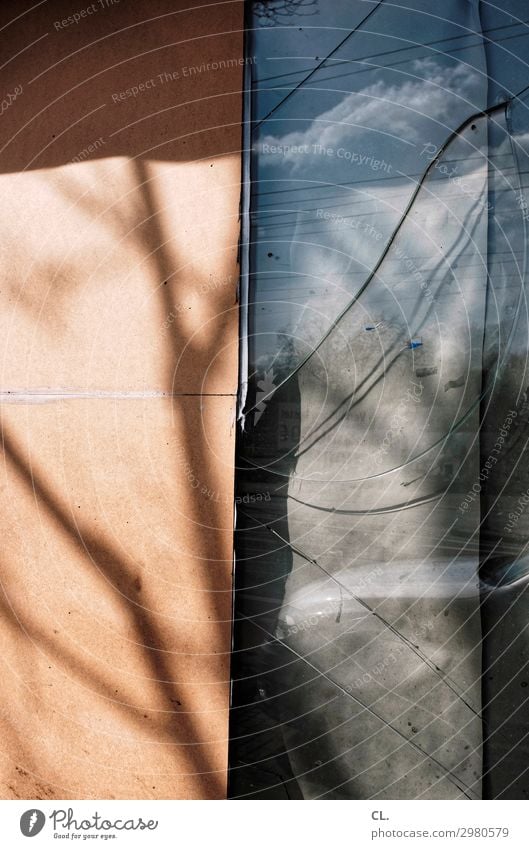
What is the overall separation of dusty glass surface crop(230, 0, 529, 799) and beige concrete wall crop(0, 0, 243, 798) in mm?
60

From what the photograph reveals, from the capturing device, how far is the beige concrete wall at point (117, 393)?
934 mm

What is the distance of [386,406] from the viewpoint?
3.06ft

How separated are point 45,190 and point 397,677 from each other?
1.03 m

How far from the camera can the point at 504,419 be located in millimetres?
909

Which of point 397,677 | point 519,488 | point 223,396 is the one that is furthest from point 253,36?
point 397,677
